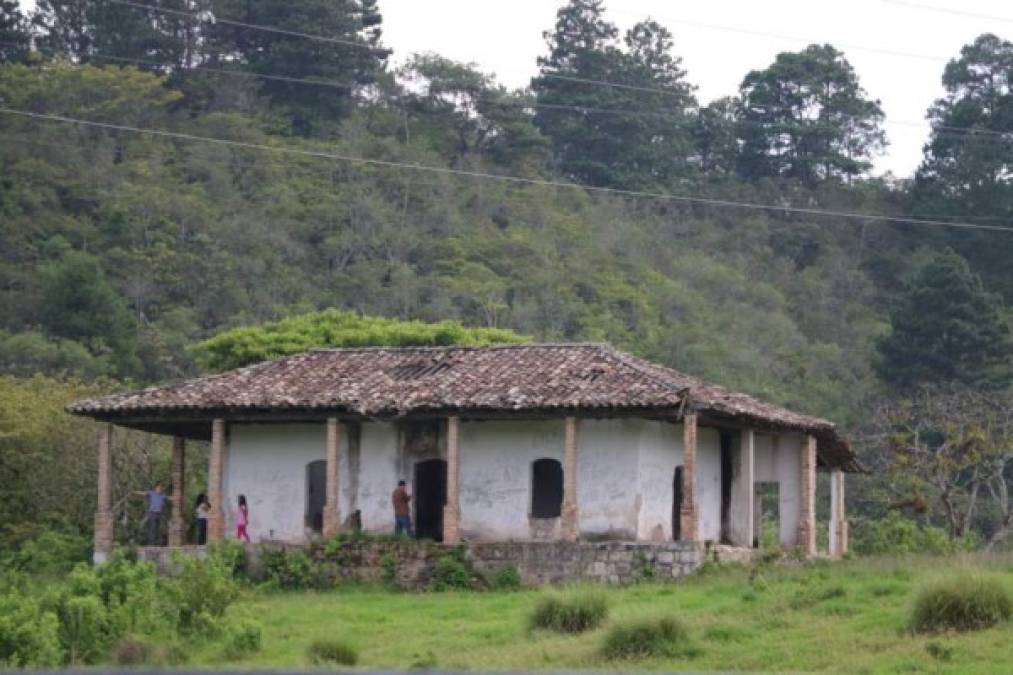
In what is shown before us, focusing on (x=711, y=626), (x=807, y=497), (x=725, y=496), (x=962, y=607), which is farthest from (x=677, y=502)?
(x=962, y=607)

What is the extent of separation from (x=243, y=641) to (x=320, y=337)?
21655mm

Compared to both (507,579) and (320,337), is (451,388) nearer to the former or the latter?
(507,579)

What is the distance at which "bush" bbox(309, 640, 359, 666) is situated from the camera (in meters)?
23.9

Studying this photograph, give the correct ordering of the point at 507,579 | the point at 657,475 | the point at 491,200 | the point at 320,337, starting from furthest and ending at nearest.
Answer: the point at 491,200 < the point at 320,337 < the point at 657,475 < the point at 507,579

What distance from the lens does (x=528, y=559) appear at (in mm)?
A: 31516

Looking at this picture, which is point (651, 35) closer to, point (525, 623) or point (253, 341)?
point (253, 341)

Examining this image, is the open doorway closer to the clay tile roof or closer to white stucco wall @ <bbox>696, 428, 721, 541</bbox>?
white stucco wall @ <bbox>696, 428, 721, 541</bbox>

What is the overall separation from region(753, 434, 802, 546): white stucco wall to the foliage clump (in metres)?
9.56

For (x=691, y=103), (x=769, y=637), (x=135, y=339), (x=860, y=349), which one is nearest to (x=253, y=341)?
(x=135, y=339)

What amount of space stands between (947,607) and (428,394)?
11.2 meters

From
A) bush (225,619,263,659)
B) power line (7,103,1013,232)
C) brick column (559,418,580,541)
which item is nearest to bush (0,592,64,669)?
bush (225,619,263,659)

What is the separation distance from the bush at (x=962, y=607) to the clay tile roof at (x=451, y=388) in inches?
320

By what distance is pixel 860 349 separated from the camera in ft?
249

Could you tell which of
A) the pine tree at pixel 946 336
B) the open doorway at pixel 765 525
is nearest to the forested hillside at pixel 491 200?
the pine tree at pixel 946 336
